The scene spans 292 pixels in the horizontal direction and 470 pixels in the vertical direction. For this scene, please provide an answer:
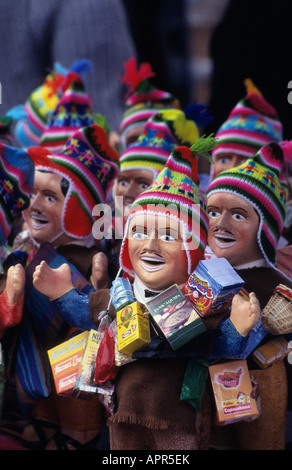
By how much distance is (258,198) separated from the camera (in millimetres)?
2451

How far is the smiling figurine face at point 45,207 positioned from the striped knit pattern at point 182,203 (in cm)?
55

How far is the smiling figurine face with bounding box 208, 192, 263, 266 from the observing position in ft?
7.98

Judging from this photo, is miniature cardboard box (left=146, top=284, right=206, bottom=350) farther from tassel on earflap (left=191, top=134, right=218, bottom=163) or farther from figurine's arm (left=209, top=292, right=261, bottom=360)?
tassel on earflap (left=191, top=134, right=218, bottom=163)

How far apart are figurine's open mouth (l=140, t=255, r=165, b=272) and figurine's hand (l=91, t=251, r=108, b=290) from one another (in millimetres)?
308

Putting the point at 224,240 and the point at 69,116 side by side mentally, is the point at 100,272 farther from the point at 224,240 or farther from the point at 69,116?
the point at 69,116

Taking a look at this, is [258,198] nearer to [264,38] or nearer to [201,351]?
[201,351]

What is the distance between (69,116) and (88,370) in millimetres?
1908

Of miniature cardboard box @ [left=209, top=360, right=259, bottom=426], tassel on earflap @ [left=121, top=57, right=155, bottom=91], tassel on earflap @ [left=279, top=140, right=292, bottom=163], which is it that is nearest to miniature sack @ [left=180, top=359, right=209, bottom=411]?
miniature cardboard box @ [left=209, top=360, right=259, bottom=426]

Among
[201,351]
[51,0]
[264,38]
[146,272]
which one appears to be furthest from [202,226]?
[51,0]

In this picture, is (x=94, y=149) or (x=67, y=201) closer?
(x=67, y=201)

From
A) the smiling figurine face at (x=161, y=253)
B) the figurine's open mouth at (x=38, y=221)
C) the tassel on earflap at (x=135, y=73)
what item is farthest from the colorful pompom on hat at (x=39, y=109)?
the smiling figurine face at (x=161, y=253)

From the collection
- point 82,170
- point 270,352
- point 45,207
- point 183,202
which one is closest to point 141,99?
point 82,170

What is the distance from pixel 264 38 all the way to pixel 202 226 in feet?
7.91

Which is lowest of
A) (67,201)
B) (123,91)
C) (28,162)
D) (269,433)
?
(269,433)
